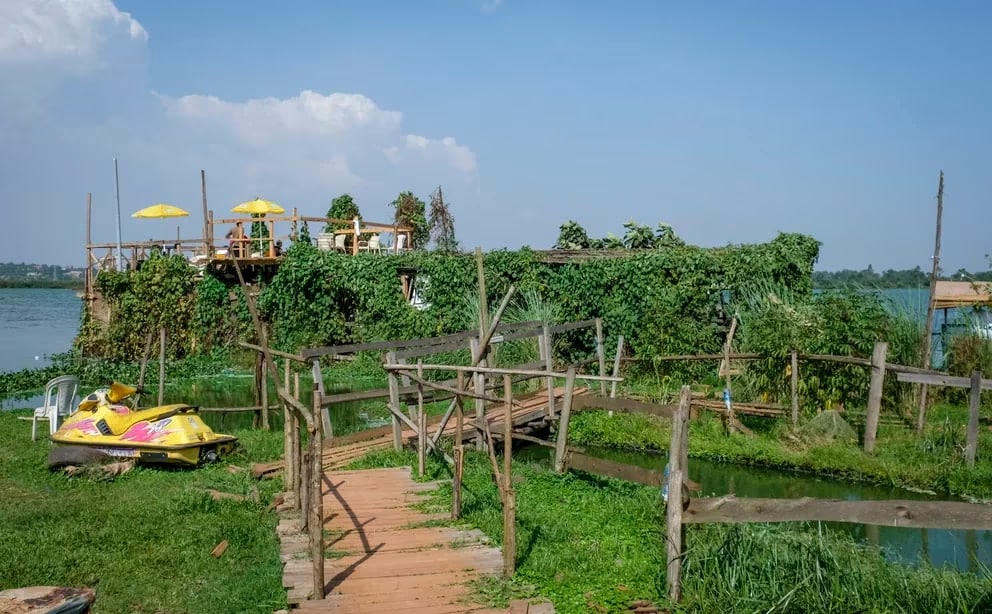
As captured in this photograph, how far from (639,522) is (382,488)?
2.77 metres

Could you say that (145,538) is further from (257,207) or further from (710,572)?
(257,207)

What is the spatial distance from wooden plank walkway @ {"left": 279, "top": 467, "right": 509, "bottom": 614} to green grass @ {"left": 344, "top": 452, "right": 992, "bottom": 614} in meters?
0.22

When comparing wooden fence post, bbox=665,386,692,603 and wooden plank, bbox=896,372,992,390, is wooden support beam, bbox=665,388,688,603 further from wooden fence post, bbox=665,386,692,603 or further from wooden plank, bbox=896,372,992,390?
wooden plank, bbox=896,372,992,390

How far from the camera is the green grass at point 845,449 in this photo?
1034cm

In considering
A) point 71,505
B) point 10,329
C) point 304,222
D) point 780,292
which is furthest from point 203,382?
point 10,329

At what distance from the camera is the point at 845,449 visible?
11430mm

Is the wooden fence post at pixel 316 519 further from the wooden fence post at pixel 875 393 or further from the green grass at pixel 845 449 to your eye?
the wooden fence post at pixel 875 393

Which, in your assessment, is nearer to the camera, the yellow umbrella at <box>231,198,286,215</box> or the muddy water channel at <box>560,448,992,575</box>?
the muddy water channel at <box>560,448,992,575</box>

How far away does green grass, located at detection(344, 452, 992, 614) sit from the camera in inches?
219

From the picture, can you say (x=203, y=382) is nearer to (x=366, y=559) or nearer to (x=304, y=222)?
(x=304, y=222)

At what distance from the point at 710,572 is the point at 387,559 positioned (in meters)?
2.42

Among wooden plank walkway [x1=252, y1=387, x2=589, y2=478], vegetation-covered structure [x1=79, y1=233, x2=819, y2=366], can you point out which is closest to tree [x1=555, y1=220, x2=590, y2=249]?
vegetation-covered structure [x1=79, y1=233, x2=819, y2=366]

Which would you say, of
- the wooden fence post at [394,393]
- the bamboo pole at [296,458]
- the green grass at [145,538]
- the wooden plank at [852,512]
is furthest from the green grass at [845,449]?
the bamboo pole at [296,458]

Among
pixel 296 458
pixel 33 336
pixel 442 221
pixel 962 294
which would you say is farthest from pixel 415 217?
pixel 33 336
